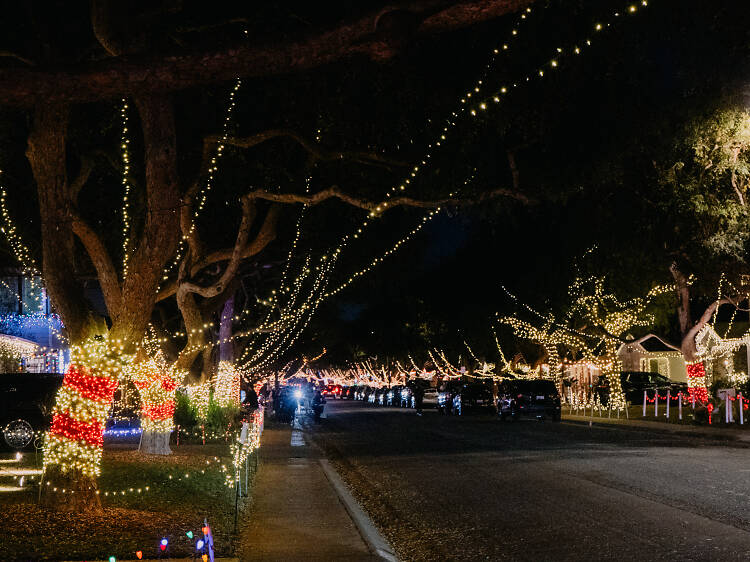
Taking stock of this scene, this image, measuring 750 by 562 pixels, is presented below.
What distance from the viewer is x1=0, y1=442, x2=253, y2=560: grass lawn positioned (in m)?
8.93

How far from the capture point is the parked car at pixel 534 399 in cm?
3494

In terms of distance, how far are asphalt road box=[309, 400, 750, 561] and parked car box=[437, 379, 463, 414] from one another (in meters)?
20.6

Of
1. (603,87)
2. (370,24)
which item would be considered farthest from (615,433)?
(370,24)

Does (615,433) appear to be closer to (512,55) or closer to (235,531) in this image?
(512,55)

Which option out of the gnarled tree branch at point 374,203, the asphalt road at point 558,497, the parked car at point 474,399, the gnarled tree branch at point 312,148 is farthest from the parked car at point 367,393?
the gnarled tree branch at point 312,148

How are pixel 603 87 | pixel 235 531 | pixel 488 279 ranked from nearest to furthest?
pixel 235 531 < pixel 603 87 < pixel 488 279

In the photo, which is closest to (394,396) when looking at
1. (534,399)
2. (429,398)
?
(429,398)

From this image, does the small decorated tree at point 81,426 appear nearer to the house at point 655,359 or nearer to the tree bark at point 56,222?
the tree bark at point 56,222

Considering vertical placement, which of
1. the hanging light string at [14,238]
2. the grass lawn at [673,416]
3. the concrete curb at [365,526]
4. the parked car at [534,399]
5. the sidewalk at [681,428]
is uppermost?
the hanging light string at [14,238]

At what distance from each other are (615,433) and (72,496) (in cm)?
1912

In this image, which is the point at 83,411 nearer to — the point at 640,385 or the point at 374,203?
the point at 374,203

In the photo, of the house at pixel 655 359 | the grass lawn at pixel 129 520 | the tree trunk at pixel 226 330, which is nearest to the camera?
the grass lawn at pixel 129 520

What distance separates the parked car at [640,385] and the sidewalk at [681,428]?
279 inches

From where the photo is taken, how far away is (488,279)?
2235 inches
